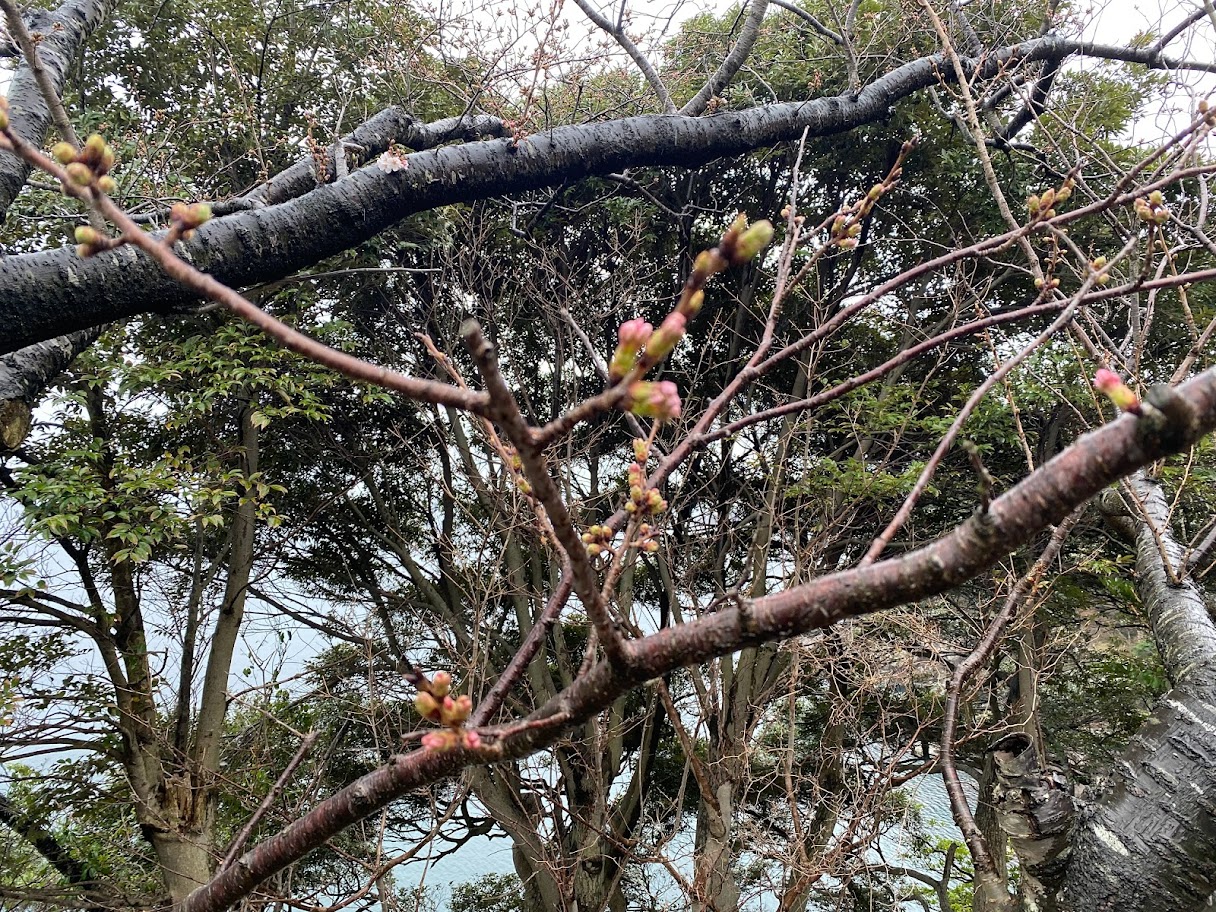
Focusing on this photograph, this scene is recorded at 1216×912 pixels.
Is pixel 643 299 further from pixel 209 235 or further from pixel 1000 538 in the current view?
pixel 1000 538

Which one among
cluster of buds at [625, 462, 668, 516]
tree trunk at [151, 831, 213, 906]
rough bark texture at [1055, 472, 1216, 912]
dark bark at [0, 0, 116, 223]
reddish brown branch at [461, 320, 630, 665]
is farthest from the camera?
tree trunk at [151, 831, 213, 906]

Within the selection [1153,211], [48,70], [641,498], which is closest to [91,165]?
[641,498]

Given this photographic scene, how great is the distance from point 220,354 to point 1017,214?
217 inches

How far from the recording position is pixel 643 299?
A: 4535 mm

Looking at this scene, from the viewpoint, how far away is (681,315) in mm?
432

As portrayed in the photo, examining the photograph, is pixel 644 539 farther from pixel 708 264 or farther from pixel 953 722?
pixel 953 722

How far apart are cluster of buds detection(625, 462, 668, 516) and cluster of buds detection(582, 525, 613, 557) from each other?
0.06 metres

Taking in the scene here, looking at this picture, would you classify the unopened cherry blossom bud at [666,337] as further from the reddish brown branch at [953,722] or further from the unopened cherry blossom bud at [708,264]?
the reddish brown branch at [953,722]

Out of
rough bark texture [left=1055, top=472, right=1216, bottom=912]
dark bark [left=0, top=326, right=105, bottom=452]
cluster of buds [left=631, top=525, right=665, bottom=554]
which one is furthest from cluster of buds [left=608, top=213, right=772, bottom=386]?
dark bark [left=0, top=326, right=105, bottom=452]

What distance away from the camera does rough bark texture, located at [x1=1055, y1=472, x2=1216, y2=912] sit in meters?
1.41

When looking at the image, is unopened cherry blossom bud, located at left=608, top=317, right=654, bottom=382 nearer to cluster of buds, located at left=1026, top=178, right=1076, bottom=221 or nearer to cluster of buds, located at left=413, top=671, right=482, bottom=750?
cluster of buds, located at left=413, top=671, right=482, bottom=750

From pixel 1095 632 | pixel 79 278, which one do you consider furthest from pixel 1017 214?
pixel 79 278

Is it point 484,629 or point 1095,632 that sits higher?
point 484,629

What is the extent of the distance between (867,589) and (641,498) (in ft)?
1.08
